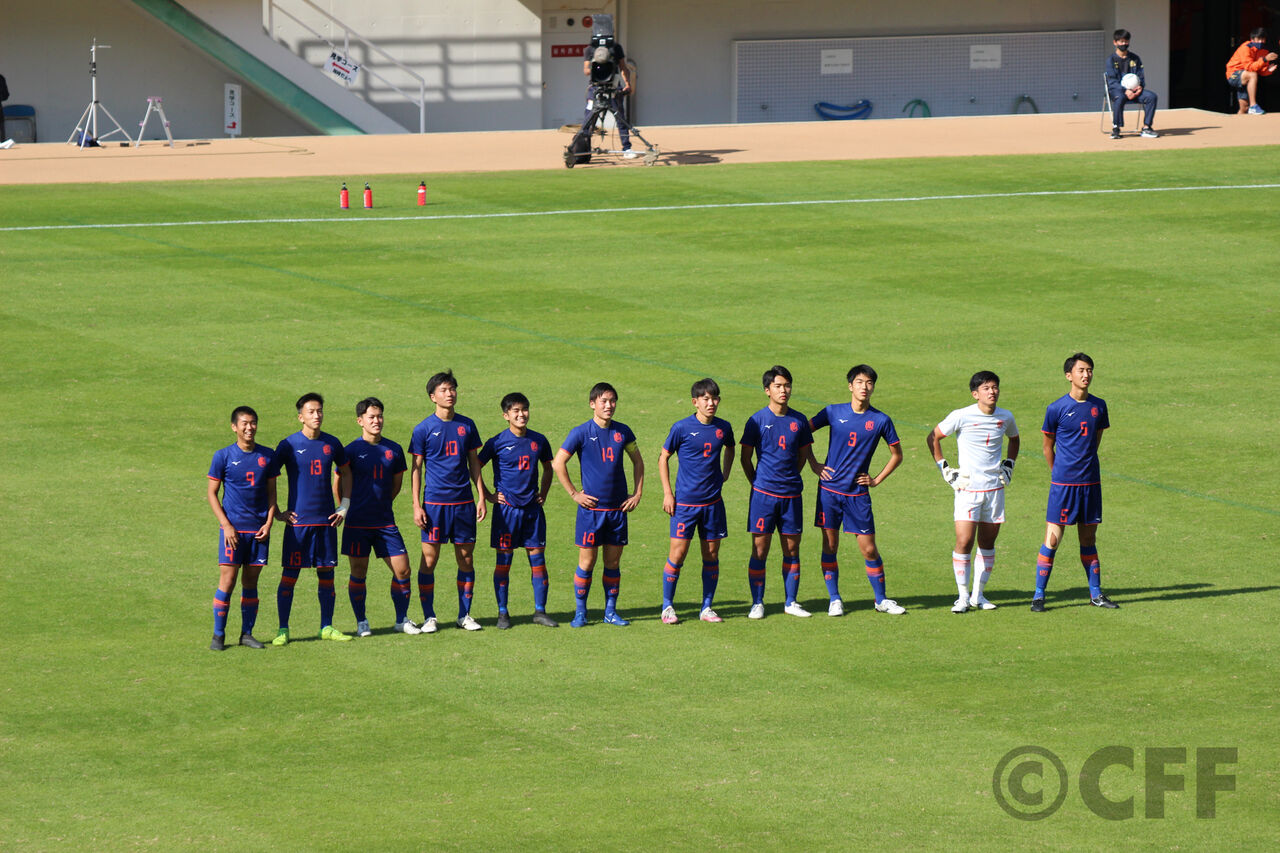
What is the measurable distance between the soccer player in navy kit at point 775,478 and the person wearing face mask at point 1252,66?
27.5 m

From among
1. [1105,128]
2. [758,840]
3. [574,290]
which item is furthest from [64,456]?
[1105,128]

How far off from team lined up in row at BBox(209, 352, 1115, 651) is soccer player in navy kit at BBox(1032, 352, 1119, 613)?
1cm

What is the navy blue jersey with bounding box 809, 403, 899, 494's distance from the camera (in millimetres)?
12977

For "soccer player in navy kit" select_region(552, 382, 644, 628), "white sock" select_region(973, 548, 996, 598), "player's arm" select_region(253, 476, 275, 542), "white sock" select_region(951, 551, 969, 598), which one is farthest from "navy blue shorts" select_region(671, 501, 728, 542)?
"player's arm" select_region(253, 476, 275, 542)

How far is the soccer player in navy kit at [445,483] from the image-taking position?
12.6 meters

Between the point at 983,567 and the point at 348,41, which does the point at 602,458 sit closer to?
the point at 983,567

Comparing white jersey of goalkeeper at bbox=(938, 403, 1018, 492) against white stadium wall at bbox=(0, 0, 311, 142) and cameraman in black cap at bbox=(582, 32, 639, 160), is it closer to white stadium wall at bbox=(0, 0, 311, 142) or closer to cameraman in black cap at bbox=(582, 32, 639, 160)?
cameraman in black cap at bbox=(582, 32, 639, 160)

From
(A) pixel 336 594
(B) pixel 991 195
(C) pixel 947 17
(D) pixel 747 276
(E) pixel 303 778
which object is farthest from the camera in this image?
(C) pixel 947 17

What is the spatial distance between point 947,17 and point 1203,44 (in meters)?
7.57

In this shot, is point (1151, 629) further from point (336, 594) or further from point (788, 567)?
point (336, 594)

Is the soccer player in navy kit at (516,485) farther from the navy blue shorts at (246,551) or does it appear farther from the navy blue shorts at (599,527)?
the navy blue shorts at (246,551)

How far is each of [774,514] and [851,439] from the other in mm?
902

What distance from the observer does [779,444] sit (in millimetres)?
12977

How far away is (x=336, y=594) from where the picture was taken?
1404 centimetres
